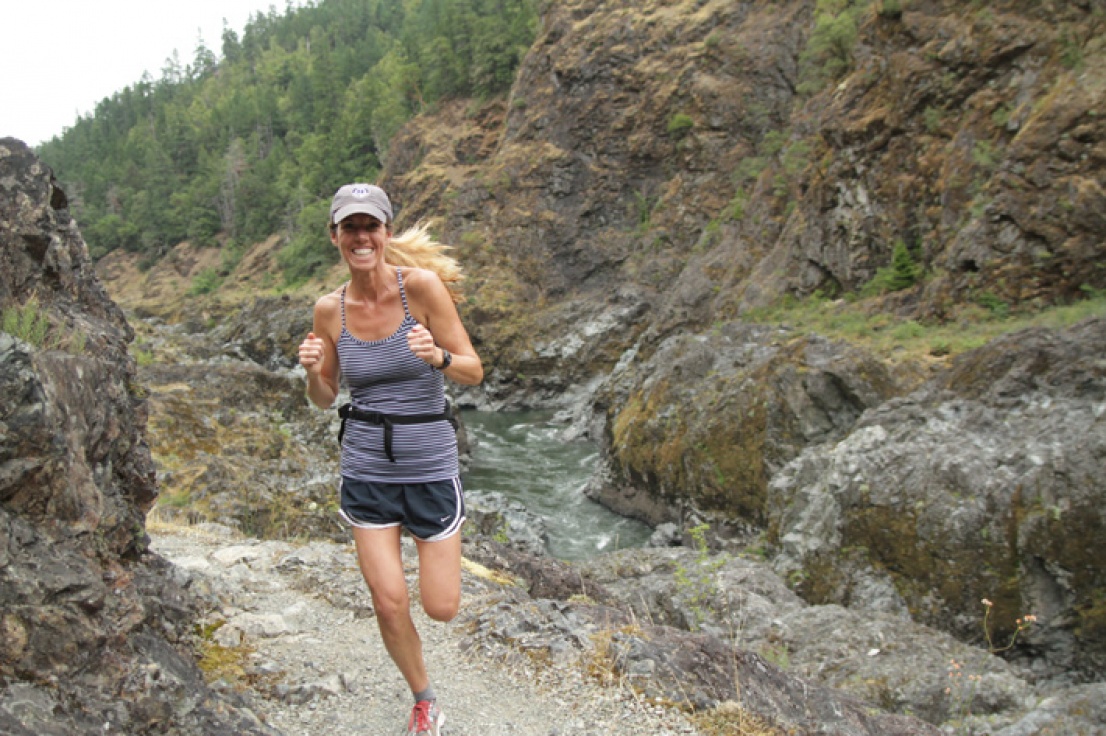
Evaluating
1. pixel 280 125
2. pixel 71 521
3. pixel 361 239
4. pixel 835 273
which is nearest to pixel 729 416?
pixel 835 273

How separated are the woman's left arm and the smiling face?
0.57ft

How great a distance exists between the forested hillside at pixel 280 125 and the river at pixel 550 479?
3532 centimetres

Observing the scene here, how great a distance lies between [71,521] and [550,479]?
2081 cm

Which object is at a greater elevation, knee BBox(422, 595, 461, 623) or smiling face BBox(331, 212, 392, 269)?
smiling face BBox(331, 212, 392, 269)

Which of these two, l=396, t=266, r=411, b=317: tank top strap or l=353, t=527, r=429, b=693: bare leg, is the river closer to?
l=353, t=527, r=429, b=693: bare leg

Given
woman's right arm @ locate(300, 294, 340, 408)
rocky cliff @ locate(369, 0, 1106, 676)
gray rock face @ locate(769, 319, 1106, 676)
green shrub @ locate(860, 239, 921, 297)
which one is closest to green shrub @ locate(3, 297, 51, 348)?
woman's right arm @ locate(300, 294, 340, 408)

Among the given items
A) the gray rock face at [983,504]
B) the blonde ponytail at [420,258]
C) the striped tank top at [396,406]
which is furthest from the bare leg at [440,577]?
the gray rock face at [983,504]

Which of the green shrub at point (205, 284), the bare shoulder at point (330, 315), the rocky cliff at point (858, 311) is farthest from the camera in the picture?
the green shrub at point (205, 284)

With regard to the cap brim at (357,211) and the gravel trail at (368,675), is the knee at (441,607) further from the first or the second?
the cap brim at (357,211)

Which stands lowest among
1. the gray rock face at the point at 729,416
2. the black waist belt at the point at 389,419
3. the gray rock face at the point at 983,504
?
the gray rock face at the point at 729,416

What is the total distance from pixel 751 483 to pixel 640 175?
3430 cm

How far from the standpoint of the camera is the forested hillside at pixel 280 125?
→ 61.1 meters

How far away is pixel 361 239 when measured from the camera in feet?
11.2

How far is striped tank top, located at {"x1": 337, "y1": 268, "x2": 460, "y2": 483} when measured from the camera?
11.1 feet
